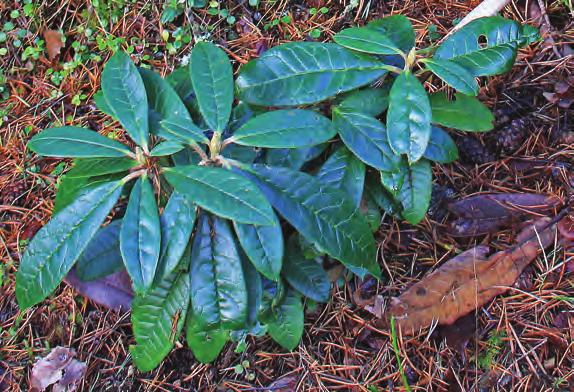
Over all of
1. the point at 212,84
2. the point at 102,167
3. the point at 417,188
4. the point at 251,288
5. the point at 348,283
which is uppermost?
the point at 212,84

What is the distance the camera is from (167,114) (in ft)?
5.18

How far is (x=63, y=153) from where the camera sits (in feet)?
4.68

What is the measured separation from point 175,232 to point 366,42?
71cm

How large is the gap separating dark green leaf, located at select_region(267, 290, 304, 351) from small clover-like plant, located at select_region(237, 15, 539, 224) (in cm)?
41

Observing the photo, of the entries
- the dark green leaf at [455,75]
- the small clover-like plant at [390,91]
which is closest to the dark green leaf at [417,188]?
the small clover-like plant at [390,91]

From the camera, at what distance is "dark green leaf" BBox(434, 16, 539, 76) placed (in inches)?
60.1

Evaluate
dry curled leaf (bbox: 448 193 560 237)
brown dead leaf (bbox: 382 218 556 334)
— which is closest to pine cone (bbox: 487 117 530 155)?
dry curled leaf (bbox: 448 193 560 237)

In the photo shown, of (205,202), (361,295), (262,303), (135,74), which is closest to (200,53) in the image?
(135,74)

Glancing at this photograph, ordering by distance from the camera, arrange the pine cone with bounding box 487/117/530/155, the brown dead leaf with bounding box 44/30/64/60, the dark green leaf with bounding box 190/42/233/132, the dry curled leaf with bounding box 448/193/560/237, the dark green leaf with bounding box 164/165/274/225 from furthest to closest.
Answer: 1. the brown dead leaf with bounding box 44/30/64/60
2. the pine cone with bounding box 487/117/530/155
3. the dry curled leaf with bounding box 448/193/560/237
4. the dark green leaf with bounding box 190/42/233/132
5. the dark green leaf with bounding box 164/165/274/225

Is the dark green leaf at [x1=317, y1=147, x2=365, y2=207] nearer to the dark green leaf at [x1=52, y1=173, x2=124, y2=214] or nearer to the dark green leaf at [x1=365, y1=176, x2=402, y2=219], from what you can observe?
the dark green leaf at [x1=365, y1=176, x2=402, y2=219]

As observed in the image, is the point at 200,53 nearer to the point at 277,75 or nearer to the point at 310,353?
the point at 277,75

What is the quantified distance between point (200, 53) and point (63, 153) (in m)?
0.46

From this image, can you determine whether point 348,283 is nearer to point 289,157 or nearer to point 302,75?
point 289,157

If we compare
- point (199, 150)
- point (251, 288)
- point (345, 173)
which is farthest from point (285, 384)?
point (199, 150)
